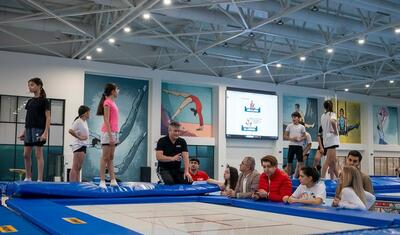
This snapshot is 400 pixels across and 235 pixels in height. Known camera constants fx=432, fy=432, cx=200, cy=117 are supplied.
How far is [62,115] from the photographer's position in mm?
14484

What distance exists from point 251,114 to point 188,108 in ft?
8.97

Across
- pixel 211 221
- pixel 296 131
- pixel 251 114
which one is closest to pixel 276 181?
pixel 211 221

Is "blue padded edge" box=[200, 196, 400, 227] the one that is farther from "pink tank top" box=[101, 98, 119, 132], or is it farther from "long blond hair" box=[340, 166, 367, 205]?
"pink tank top" box=[101, 98, 119, 132]

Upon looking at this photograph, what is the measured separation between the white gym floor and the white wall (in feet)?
34.3

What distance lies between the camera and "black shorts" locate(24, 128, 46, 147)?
551 centimetres

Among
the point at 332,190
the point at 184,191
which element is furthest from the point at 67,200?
the point at 332,190

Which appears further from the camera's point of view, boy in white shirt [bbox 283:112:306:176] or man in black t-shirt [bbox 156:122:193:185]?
boy in white shirt [bbox 283:112:306:176]

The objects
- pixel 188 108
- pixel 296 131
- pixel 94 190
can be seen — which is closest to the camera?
pixel 94 190

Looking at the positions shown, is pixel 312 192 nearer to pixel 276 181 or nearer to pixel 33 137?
pixel 276 181

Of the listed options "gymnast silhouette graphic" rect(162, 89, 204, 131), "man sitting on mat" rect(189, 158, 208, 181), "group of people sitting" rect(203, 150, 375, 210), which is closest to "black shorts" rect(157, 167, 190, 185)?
"group of people sitting" rect(203, 150, 375, 210)

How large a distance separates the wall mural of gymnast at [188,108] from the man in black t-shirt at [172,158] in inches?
406

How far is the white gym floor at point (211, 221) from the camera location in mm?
3230

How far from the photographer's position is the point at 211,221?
3.71m

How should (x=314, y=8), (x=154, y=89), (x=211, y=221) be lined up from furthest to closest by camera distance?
(x=154, y=89)
(x=314, y=8)
(x=211, y=221)
